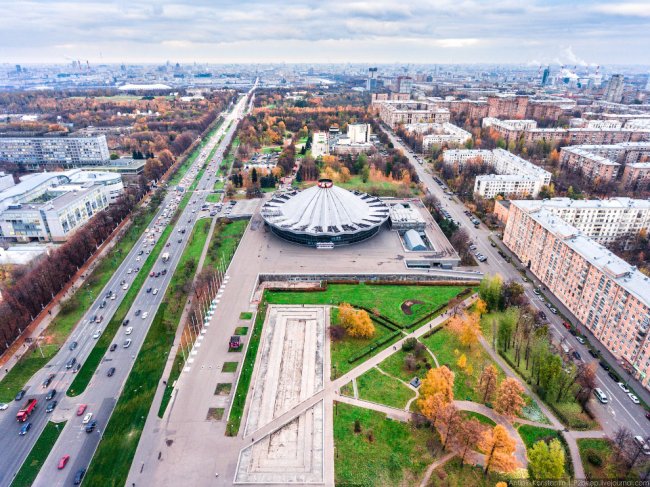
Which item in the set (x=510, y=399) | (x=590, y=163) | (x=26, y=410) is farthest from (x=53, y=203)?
(x=590, y=163)

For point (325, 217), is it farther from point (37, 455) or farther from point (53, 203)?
point (53, 203)

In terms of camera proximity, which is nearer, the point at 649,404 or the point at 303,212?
the point at 649,404

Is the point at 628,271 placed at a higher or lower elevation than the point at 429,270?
higher

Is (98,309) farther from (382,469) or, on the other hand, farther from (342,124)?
(342,124)

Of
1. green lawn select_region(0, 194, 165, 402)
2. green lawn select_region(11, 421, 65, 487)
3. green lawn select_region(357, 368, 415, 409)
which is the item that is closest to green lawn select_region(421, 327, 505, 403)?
green lawn select_region(357, 368, 415, 409)

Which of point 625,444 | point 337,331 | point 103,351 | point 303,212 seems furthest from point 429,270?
point 103,351

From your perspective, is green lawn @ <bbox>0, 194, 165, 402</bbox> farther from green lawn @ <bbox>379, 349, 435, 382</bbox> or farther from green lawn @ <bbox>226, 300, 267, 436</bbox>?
green lawn @ <bbox>379, 349, 435, 382</bbox>

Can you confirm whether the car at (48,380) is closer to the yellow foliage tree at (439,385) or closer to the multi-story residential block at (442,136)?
the yellow foliage tree at (439,385)
